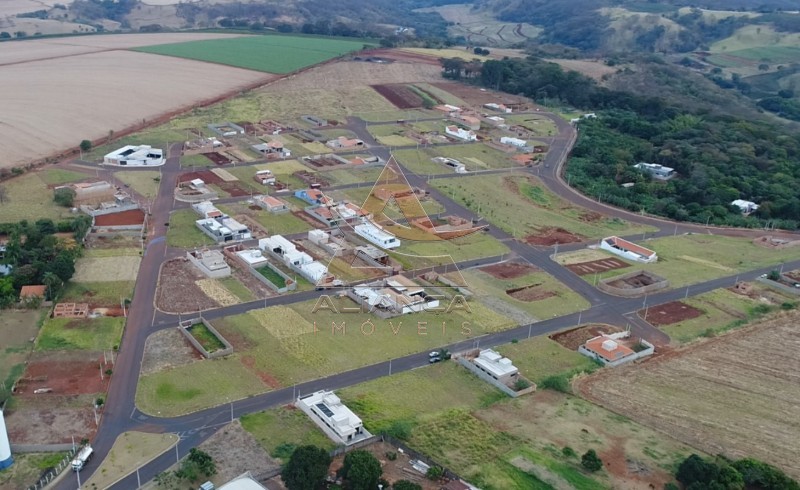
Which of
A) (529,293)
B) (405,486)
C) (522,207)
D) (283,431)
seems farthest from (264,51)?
(405,486)

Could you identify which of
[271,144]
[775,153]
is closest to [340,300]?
[271,144]

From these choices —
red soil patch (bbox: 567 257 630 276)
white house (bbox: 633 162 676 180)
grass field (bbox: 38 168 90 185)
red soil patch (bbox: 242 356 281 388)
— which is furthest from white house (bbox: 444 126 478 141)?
red soil patch (bbox: 242 356 281 388)

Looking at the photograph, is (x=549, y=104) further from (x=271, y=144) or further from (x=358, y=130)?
(x=271, y=144)

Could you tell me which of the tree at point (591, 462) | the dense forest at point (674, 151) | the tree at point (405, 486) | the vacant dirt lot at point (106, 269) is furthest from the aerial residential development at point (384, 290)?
the tree at point (405, 486)

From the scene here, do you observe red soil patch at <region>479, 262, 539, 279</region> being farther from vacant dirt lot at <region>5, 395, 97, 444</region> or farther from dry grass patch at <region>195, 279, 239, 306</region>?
vacant dirt lot at <region>5, 395, 97, 444</region>

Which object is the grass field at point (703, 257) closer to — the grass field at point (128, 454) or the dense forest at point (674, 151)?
the dense forest at point (674, 151)
